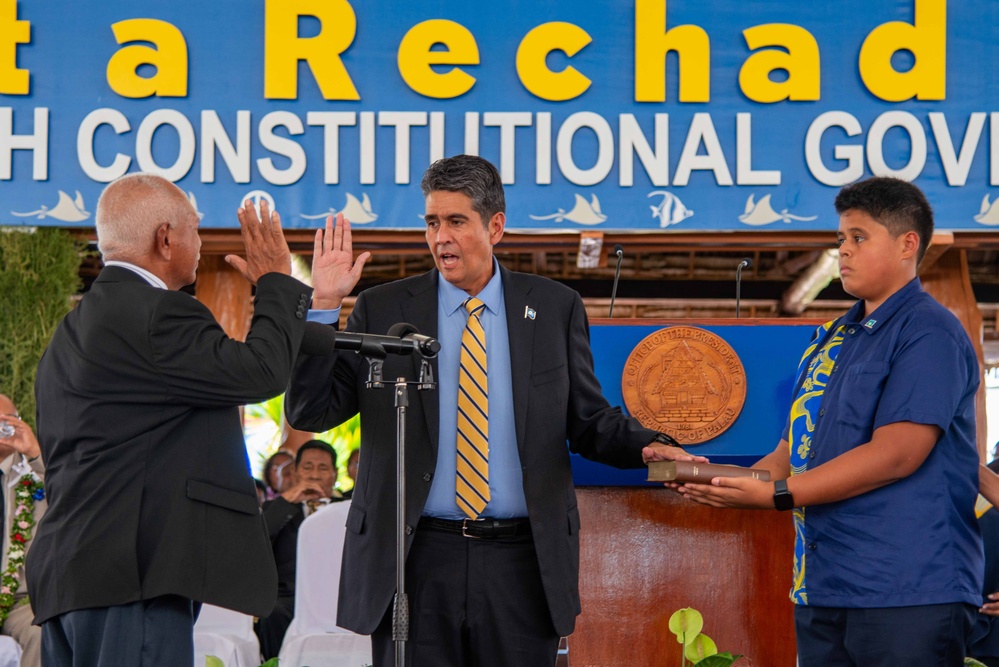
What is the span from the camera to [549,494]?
2.66 meters

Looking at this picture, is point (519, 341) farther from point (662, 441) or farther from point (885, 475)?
point (885, 475)

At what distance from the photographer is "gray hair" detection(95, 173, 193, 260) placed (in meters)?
2.37

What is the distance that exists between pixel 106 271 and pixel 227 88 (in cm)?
388

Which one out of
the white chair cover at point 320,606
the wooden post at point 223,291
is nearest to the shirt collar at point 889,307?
the white chair cover at point 320,606

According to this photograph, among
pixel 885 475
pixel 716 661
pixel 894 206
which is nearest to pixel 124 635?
pixel 885 475

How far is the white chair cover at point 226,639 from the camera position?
183 inches

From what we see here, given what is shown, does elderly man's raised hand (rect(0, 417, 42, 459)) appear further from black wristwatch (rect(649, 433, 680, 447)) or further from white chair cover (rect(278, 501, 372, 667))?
black wristwatch (rect(649, 433, 680, 447))

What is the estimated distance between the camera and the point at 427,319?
2.80 m

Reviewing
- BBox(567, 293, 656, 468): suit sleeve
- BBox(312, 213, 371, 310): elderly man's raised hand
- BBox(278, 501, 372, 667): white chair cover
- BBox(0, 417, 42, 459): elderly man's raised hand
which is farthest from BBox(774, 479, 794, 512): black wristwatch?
BBox(0, 417, 42, 459): elderly man's raised hand

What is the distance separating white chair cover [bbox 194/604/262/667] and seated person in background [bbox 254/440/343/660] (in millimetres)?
533

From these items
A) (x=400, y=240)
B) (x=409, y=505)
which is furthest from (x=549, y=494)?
(x=400, y=240)

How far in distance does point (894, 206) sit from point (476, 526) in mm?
1218

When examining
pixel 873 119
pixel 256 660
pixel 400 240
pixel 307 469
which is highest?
pixel 873 119

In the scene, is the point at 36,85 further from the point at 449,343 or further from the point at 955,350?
the point at 955,350
